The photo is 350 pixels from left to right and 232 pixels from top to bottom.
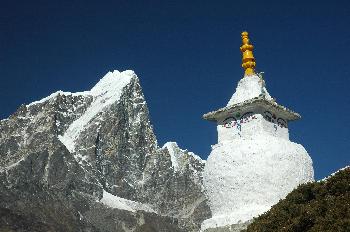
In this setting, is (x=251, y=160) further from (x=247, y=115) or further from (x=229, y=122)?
(x=229, y=122)

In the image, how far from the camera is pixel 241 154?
18844 millimetres

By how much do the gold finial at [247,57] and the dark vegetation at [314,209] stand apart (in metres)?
7.92

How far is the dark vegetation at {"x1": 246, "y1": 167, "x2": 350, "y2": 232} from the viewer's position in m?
11.9

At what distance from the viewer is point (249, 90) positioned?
67.5 ft

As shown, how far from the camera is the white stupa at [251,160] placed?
1828 centimetres

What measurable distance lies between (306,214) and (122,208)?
187413 millimetres

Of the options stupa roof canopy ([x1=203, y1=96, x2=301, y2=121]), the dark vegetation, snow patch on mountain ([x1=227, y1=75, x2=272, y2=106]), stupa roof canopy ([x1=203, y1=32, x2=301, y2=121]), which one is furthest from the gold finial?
the dark vegetation

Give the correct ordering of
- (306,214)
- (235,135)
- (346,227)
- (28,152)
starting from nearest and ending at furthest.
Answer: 1. (346,227)
2. (306,214)
3. (235,135)
4. (28,152)

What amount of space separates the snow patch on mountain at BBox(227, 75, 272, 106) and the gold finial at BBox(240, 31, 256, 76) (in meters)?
0.37

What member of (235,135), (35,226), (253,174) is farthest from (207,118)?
(35,226)

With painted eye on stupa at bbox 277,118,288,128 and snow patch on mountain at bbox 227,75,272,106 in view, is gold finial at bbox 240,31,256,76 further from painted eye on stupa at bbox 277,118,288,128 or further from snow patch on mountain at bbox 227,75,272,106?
painted eye on stupa at bbox 277,118,288,128

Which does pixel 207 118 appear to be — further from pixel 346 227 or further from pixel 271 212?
pixel 346 227

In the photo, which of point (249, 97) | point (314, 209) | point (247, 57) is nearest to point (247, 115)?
point (249, 97)

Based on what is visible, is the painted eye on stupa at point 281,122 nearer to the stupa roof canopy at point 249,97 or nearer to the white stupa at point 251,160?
the white stupa at point 251,160
